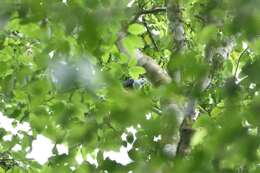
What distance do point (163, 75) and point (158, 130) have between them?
83.0 inches

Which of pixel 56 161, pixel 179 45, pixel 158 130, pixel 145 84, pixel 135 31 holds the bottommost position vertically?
pixel 158 130

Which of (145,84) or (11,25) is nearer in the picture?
(11,25)

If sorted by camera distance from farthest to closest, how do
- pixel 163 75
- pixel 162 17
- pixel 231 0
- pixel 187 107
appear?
pixel 162 17 < pixel 163 75 < pixel 187 107 < pixel 231 0

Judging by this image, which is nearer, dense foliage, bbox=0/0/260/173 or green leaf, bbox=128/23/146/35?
dense foliage, bbox=0/0/260/173

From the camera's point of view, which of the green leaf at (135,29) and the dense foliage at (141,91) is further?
the green leaf at (135,29)

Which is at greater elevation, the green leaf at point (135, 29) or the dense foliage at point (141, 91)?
the green leaf at point (135, 29)

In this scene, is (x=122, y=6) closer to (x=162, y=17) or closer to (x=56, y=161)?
(x=56, y=161)

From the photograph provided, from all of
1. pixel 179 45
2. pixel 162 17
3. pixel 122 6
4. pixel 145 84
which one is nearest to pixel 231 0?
pixel 122 6

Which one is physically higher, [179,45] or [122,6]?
[179,45]

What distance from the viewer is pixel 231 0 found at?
191cm

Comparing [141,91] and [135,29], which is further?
[135,29]

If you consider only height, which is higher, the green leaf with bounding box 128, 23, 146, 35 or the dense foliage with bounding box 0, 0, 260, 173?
the green leaf with bounding box 128, 23, 146, 35

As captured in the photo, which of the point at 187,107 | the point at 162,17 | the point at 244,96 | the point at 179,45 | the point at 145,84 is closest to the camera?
the point at 187,107

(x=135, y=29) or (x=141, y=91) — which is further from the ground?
(x=135, y=29)
